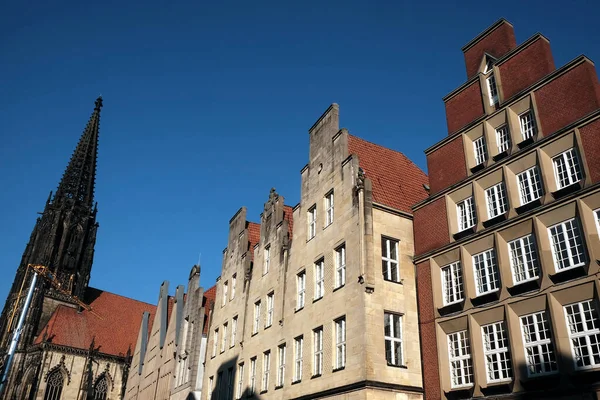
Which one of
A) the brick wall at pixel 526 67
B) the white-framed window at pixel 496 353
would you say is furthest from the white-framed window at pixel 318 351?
the brick wall at pixel 526 67

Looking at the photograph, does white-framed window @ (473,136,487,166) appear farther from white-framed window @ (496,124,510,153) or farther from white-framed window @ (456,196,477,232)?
white-framed window @ (456,196,477,232)

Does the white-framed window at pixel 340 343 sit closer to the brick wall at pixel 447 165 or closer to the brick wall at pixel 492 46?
the brick wall at pixel 447 165

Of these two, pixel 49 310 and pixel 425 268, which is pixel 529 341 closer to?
pixel 425 268

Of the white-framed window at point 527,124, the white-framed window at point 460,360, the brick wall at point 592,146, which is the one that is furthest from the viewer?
the white-framed window at point 527,124

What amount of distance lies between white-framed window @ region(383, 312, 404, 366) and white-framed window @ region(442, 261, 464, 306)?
2299 millimetres

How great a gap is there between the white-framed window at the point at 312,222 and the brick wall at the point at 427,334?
6.43 m

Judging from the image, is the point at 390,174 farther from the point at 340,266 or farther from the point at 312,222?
the point at 340,266

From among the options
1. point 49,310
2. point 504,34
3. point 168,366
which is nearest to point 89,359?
point 49,310

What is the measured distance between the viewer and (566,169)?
17047 millimetres

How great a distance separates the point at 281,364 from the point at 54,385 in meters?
59.4

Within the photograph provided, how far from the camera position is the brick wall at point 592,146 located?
52.0ft

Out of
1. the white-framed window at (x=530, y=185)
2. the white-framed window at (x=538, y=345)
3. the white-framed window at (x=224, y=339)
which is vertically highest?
the white-framed window at (x=530, y=185)

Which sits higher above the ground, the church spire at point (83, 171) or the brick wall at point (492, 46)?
the church spire at point (83, 171)

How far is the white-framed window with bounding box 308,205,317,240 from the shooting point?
87.6 feet
